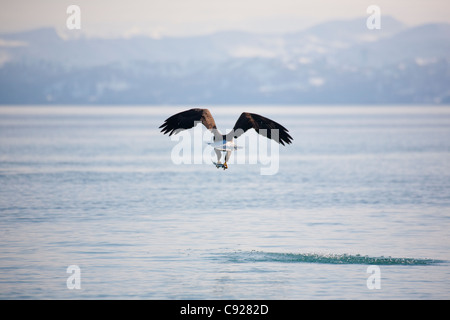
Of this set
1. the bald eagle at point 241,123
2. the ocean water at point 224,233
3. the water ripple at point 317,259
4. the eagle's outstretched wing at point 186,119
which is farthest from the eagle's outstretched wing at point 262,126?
the water ripple at point 317,259

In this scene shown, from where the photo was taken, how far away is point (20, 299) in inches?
827

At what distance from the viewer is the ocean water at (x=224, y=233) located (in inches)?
886

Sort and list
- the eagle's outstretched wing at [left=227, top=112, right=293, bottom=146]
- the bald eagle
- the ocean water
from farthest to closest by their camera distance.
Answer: the ocean water
the eagle's outstretched wing at [left=227, top=112, right=293, bottom=146]
the bald eagle

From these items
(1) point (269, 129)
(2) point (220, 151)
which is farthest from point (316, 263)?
(2) point (220, 151)

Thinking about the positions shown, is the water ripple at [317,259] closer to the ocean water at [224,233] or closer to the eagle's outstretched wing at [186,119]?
the ocean water at [224,233]

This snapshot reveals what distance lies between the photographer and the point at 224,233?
30.4 meters

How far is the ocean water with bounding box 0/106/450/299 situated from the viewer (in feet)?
73.9

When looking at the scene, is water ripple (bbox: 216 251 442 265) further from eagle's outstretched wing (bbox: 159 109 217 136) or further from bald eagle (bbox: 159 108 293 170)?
eagle's outstretched wing (bbox: 159 109 217 136)

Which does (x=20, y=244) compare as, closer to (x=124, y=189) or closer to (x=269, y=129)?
(x=269, y=129)

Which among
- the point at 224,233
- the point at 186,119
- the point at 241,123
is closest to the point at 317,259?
the point at 224,233

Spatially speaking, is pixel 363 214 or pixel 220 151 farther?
pixel 363 214

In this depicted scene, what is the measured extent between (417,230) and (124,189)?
20.1m

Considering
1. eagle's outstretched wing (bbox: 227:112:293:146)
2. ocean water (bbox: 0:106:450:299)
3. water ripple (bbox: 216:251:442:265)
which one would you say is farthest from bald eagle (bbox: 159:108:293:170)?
water ripple (bbox: 216:251:442:265)
